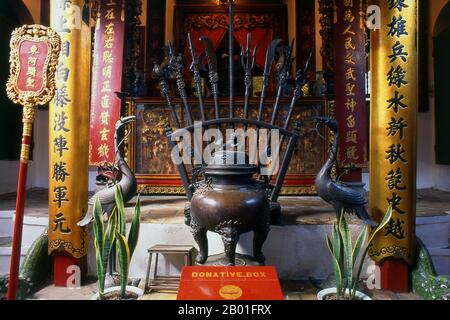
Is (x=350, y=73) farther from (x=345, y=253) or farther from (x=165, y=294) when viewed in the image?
(x=165, y=294)

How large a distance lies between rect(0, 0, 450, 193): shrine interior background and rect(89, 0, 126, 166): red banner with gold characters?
80 cm

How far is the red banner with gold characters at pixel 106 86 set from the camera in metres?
4.15

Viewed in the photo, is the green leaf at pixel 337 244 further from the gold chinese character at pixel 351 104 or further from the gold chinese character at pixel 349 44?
the gold chinese character at pixel 349 44

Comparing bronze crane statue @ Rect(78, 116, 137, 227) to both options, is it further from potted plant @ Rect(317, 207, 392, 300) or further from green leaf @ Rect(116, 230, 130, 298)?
potted plant @ Rect(317, 207, 392, 300)

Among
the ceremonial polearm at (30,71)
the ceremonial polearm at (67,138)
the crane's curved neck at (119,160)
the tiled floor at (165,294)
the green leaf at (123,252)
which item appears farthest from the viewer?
the crane's curved neck at (119,160)

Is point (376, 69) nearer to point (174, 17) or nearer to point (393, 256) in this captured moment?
point (393, 256)

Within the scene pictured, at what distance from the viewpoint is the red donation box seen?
160cm

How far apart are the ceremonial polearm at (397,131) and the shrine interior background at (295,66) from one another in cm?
278

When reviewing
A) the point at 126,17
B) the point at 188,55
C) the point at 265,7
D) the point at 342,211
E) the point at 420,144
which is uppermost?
the point at 265,7

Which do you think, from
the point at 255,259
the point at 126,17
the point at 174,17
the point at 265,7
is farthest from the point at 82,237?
the point at 265,7

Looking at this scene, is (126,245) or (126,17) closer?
(126,245)

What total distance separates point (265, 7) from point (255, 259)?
6.39 meters

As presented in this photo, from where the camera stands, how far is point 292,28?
714 centimetres

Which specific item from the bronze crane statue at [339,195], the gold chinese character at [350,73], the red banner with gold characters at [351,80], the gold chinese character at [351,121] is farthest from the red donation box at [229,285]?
the gold chinese character at [350,73]
